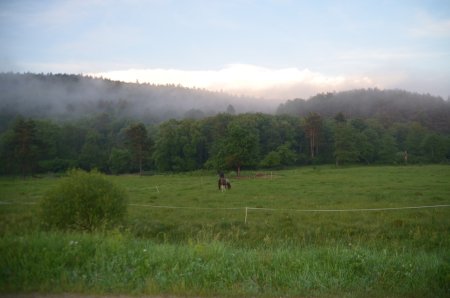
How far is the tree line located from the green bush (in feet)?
185

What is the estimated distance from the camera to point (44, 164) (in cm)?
7825

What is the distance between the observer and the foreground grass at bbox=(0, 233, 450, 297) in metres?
5.17

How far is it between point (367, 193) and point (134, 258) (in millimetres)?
24250

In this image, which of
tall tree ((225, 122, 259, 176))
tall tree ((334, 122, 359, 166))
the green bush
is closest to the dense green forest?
tall tree ((334, 122, 359, 166))

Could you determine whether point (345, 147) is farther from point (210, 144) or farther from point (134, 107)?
point (134, 107)

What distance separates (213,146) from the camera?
86.5 m

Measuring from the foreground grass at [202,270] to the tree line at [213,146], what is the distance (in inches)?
2421

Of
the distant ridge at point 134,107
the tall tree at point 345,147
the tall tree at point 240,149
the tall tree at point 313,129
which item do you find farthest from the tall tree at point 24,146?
the tall tree at point 313,129

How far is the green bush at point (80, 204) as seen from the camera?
11070mm

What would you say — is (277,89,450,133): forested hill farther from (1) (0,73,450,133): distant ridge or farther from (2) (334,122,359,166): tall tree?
(2) (334,122,359,166): tall tree

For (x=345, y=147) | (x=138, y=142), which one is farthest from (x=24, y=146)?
(x=345, y=147)

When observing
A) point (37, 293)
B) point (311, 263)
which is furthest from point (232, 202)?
point (37, 293)

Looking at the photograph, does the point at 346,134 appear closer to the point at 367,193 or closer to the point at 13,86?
the point at 367,193

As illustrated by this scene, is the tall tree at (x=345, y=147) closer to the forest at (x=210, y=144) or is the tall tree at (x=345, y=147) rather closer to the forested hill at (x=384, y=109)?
the forest at (x=210, y=144)
